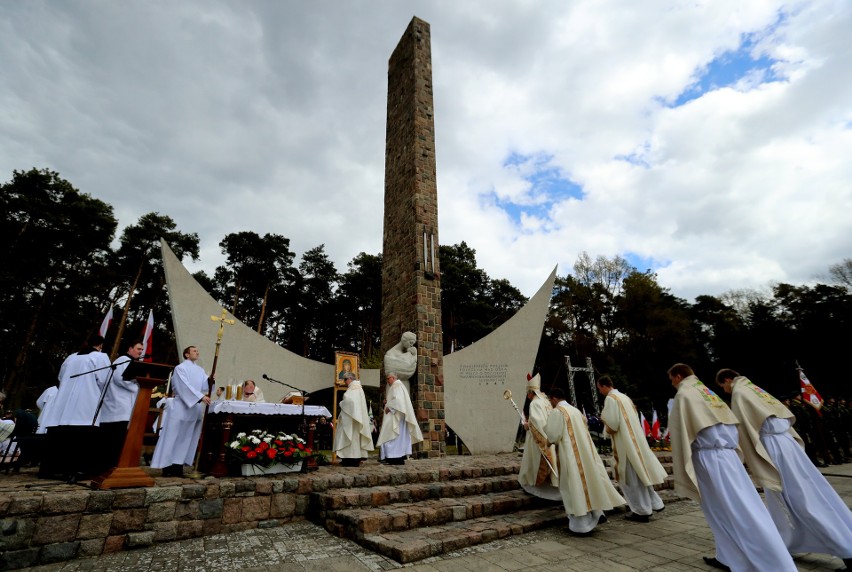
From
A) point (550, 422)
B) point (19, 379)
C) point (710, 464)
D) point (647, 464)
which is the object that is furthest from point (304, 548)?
point (19, 379)

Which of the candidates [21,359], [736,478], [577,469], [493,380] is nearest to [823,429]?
[493,380]

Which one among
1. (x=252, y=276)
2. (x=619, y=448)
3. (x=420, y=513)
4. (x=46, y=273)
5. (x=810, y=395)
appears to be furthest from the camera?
(x=252, y=276)

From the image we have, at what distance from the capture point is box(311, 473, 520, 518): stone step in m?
4.30

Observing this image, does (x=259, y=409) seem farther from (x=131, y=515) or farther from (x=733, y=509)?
(x=733, y=509)

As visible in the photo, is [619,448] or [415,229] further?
[415,229]

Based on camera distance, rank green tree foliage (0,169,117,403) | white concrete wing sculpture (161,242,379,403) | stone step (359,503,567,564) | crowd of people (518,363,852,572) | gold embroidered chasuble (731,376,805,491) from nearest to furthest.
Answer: crowd of people (518,363,852,572) → stone step (359,503,567,564) → gold embroidered chasuble (731,376,805,491) → white concrete wing sculpture (161,242,379,403) → green tree foliage (0,169,117,403)

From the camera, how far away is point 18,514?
3043mm

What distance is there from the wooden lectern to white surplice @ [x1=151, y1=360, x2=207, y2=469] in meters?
0.85

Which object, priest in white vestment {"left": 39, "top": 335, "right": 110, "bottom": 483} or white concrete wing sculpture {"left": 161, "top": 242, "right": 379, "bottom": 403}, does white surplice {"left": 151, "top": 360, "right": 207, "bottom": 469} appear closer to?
priest in white vestment {"left": 39, "top": 335, "right": 110, "bottom": 483}

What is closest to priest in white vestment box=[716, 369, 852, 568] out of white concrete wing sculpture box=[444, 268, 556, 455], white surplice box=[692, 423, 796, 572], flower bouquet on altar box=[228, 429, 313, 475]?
white surplice box=[692, 423, 796, 572]

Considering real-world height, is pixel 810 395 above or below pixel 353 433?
above

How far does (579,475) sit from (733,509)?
1.51m

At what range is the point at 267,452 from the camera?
4.77 m

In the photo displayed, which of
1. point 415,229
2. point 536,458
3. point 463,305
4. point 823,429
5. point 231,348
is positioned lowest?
point 536,458
